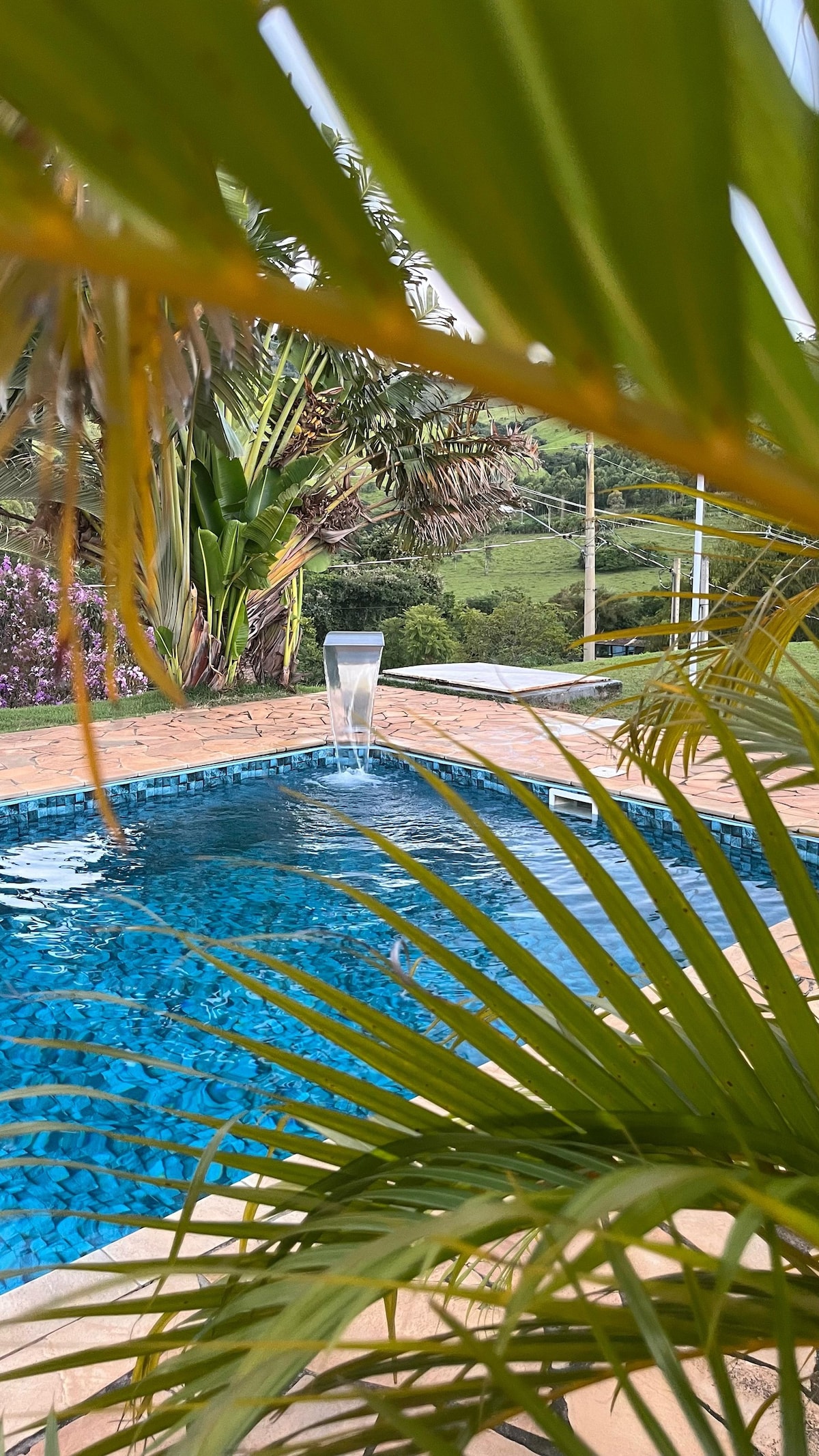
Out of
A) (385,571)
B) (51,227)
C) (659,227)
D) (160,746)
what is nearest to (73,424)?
(51,227)

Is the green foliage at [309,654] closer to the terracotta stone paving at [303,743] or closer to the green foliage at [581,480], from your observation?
the terracotta stone paving at [303,743]

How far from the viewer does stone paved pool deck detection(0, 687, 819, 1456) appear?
5.42 feet

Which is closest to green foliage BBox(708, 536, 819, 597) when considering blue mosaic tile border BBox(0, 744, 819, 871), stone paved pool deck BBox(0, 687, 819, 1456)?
stone paved pool deck BBox(0, 687, 819, 1456)

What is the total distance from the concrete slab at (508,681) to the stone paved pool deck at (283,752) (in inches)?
9.7

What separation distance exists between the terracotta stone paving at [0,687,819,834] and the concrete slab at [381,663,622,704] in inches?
10.5

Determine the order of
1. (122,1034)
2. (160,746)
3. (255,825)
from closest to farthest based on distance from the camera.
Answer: (122,1034) → (255,825) → (160,746)

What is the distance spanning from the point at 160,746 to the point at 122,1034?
14.2 ft

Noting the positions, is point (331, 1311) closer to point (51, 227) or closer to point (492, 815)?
point (51, 227)

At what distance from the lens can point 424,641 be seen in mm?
14969

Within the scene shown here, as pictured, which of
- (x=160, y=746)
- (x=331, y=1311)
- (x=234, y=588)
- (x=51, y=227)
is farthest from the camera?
(x=234, y=588)

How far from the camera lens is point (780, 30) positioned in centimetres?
39

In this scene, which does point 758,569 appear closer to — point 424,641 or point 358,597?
point 424,641

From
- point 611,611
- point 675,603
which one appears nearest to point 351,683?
point 675,603

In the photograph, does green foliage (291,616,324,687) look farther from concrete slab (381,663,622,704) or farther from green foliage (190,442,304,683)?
green foliage (190,442,304,683)
